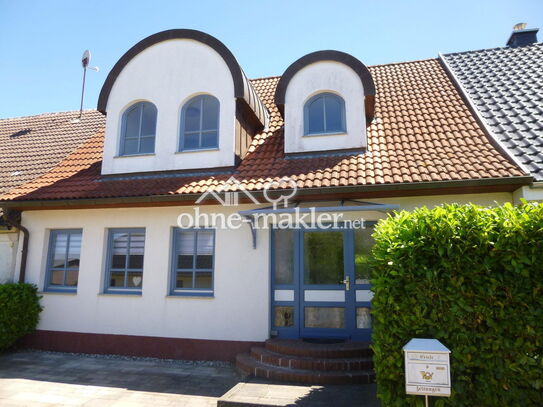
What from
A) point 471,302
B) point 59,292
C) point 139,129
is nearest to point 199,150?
point 139,129

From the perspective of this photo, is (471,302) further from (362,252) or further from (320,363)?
(362,252)

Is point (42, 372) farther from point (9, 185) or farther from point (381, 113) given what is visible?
point (381, 113)

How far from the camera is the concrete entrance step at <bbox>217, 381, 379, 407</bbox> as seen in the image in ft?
15.8

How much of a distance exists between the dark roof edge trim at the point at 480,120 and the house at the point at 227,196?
54mm

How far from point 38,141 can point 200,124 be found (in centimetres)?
667

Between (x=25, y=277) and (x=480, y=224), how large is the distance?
31.3ft

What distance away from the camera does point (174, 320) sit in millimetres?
7508

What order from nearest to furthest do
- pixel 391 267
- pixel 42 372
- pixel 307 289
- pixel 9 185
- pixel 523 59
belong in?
1. pixel 391 267
2. pixel 42 372
3. pixel 307 289
4. pixel 9 185
5. pixel 523 59

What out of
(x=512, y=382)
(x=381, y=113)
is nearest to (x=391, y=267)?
(x=512, y=382)

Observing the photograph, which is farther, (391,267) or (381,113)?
(381,113)

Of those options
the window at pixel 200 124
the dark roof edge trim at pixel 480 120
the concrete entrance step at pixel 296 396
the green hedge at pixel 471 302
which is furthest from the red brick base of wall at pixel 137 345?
the dark roof edge trim at pixel 480 120

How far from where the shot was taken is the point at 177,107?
8.77 meters

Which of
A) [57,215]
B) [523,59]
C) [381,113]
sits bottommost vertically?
[57,215]

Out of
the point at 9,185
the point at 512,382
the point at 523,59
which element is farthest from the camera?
the point at 523,59
